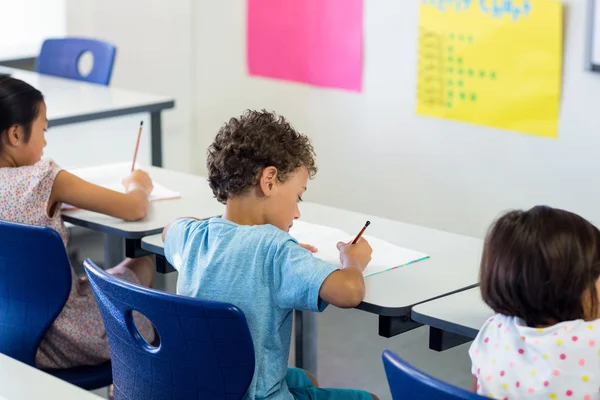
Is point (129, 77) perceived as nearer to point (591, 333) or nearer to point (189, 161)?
point (189, 161)

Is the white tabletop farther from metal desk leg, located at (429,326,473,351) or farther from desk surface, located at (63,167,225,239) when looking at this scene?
metal desk leg, located at (429,326,473,351)

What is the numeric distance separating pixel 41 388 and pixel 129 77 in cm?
389

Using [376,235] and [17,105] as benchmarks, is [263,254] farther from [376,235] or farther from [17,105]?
[17,105]

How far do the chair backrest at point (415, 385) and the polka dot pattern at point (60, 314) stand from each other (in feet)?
3.54

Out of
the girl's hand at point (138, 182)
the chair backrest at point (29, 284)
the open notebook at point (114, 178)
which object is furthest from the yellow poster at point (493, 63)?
the chair backrest at point (29, 284)

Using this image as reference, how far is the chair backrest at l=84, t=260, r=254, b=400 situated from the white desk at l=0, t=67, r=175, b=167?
1819 mm

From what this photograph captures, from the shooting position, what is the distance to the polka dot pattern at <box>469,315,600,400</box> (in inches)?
54.1

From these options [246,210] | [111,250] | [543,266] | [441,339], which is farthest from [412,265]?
[111,250]

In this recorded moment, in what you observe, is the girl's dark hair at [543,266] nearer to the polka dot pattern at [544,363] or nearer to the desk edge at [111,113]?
the polka dot pattern at [544,363]

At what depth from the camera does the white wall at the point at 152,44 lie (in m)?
4.77

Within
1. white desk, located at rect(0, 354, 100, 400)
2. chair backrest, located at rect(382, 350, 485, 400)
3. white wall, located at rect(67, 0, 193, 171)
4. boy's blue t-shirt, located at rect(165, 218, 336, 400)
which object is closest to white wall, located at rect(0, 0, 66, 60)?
white wall, located at rect(67, 0, 193, 171)

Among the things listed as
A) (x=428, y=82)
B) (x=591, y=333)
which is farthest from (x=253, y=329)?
(x=428, y=82)

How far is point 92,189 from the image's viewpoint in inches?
89.5

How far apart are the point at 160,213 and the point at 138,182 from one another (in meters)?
0.14
